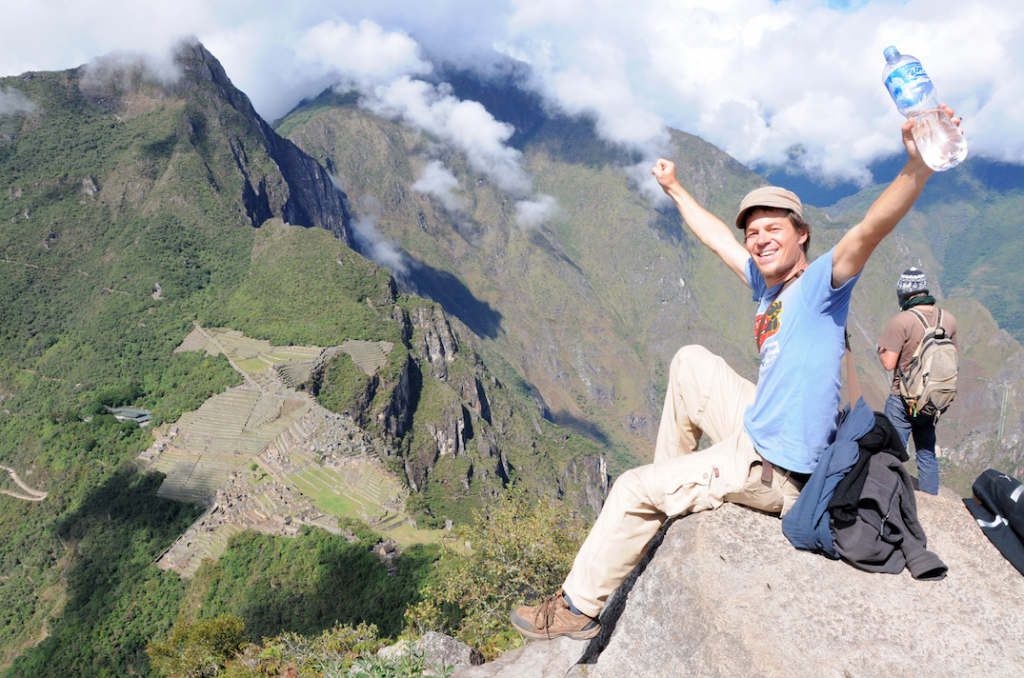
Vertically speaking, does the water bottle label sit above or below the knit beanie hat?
above

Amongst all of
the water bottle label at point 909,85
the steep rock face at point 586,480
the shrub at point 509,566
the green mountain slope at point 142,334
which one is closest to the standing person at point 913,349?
the water bottle label at point 909,85

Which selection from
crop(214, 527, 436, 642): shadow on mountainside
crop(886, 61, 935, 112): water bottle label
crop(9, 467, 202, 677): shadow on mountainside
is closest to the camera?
crop(886, 61, 935, 112): water bottle label

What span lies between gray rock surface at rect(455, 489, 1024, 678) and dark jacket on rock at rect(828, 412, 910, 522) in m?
0.64

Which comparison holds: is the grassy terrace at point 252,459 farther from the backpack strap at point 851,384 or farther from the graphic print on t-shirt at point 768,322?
the backpack strap at point 851,384

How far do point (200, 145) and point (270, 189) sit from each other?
18.5 meters

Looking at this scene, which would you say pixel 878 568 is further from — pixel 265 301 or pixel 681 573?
pixel 265 301

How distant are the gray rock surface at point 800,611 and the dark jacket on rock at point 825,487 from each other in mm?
298

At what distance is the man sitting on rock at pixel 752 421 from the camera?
4289 mm

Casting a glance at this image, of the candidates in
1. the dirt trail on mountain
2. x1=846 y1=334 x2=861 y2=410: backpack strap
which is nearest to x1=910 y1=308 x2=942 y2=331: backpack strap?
x1=846 y1=334 x2=861 y2=410: backpack strap

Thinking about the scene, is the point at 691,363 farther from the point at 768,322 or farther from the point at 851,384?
the point at 851,384

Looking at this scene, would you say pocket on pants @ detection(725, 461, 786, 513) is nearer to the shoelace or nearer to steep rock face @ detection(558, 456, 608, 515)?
the shoelace

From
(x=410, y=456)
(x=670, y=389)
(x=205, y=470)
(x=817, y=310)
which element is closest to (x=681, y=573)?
(x=670, y=389)

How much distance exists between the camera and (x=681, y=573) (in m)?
4.93

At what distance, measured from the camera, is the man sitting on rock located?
429 cm
